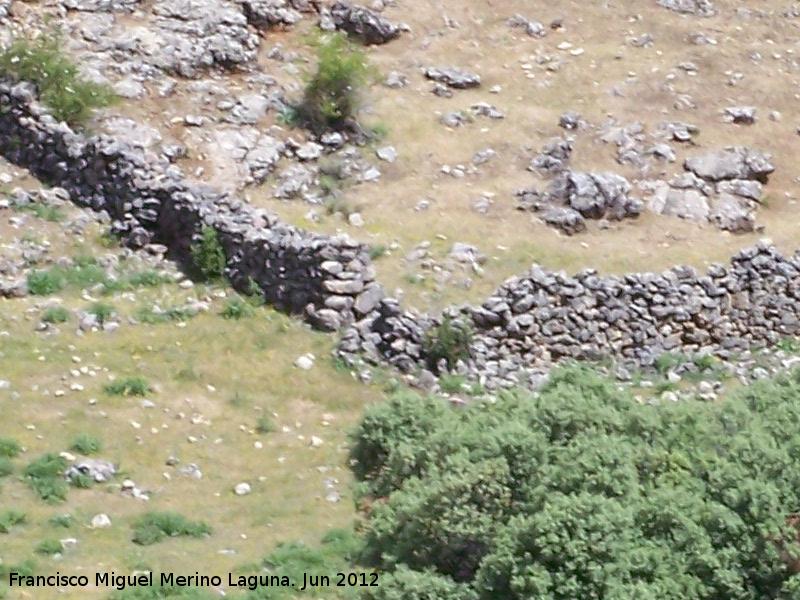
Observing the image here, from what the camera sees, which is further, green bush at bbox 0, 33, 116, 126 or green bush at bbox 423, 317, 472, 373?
green bush at bbox 0, 33, 116, 126

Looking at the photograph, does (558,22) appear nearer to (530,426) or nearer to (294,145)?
(294,145)

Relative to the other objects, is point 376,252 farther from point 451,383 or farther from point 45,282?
point 45,282

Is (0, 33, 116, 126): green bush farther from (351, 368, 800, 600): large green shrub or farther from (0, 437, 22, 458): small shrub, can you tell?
(351, 368, 800, 600): large green shrub

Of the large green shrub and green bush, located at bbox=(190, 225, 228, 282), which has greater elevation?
the large green shrub

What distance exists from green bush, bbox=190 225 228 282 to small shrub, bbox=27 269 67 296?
69.4 inches

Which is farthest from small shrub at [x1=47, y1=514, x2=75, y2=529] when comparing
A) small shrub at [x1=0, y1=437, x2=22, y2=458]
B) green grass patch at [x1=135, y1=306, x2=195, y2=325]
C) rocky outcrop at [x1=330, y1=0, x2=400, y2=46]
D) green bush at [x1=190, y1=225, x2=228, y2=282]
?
rocky outcrop at [x1=330, y1=0, x2=400, y2=46]

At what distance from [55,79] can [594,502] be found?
39.2ft

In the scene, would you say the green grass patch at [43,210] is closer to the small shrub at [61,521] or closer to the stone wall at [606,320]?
the stone wall at [606,320]

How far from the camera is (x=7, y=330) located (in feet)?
55.4

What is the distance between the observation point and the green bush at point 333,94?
21141 millimetres

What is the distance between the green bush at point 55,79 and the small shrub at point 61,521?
8.19 metres

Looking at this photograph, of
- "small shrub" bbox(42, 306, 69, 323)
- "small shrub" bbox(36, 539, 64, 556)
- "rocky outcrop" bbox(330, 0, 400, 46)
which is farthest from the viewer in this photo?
"rocky outcrop" bbox(330, 0, 400, 46)

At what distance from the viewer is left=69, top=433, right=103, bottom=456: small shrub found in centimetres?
1475

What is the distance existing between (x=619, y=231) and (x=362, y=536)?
7.88 m
